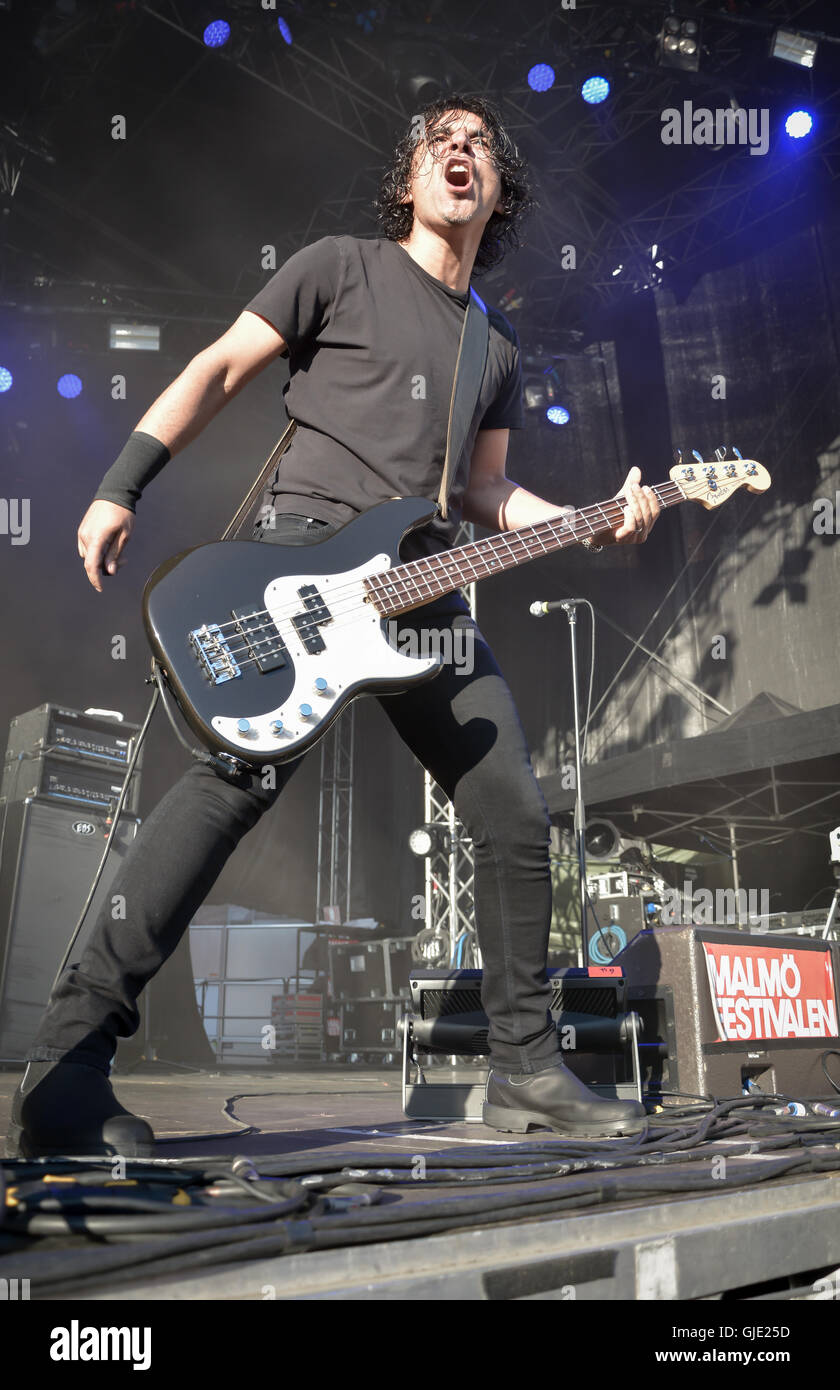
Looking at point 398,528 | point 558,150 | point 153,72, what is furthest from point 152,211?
point 398,528

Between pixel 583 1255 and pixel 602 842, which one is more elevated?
pixel 602 842

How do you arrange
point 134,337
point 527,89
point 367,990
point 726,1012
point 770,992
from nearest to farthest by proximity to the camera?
1. point 726,1012
2. point 770,992
3. point 527,89
4. point 134,337
5. point 367,990

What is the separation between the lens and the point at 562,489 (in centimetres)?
1235

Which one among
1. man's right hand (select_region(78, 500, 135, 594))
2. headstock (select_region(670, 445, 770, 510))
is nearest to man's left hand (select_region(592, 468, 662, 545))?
headstock (select_region(670, 445, 770, 510))

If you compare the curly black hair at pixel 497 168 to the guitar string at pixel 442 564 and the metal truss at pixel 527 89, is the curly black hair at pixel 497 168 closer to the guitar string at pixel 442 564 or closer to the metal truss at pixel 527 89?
the guitar string at pixel 442 564

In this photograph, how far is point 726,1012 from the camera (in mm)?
3309

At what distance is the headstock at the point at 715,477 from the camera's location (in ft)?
9.18

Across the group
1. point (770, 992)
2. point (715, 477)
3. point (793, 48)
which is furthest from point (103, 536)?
point (793, 48)

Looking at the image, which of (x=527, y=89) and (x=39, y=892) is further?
(x=527, y=89)

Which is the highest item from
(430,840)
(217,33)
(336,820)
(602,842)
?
(217,33)

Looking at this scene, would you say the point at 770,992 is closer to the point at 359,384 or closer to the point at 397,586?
the point at 397,586

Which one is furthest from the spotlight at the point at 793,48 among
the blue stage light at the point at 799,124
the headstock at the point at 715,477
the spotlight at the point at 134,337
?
the headstock at the point at 715,477

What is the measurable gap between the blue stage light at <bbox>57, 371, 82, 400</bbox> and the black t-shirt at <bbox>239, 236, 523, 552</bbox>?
28.2 feet

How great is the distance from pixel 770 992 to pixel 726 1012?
13.0 inches
